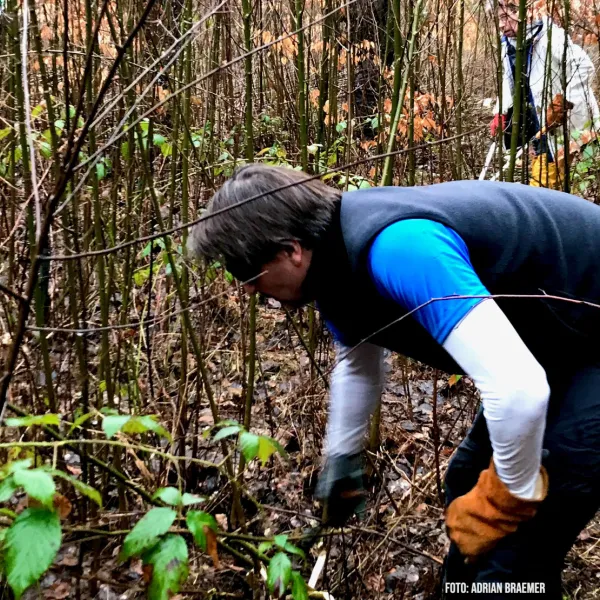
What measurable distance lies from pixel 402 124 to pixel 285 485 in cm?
245

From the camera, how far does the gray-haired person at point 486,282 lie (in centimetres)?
130

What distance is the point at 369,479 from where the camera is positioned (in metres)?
2.80

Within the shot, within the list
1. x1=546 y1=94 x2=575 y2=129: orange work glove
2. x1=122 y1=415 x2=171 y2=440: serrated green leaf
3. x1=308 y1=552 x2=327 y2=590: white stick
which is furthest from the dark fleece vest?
x1=546 y1=94 x2=575 y2=129: orange work glove

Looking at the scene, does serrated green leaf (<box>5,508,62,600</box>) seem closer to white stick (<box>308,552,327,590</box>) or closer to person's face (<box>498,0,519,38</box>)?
white stick (<box>308,552,327,590</box>)

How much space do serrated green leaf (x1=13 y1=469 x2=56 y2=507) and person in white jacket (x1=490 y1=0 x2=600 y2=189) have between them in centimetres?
211

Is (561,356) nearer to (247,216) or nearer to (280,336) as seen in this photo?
(247,216)

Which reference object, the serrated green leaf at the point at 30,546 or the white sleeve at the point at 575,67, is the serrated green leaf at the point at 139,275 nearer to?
the serrated green leaf at the point at 30,546

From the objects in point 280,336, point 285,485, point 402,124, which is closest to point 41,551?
point 285,485

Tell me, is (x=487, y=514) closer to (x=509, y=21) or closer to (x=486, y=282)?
(x=486, y=282)

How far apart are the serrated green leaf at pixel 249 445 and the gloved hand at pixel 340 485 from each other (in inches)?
28.8

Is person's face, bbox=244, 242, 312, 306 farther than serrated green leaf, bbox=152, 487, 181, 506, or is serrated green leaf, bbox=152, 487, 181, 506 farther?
person's face, bbox=244, 242, 312, 306

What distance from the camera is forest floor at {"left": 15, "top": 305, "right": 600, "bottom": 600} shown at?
2.15m

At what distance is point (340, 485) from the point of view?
2023 mm

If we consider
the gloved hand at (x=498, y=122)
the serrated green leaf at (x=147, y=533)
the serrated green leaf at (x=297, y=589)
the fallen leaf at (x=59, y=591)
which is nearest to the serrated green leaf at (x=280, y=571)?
the serrated green leaf at (x=297, y=589)
